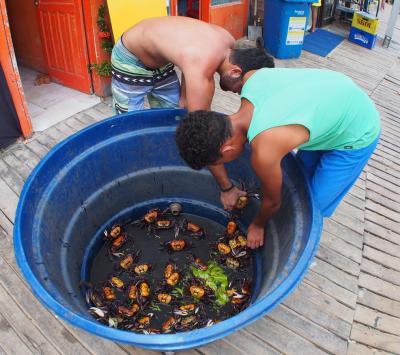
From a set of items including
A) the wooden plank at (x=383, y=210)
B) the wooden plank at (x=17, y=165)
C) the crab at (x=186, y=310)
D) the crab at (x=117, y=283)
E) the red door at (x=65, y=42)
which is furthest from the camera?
the red door at (x=65, y=42)

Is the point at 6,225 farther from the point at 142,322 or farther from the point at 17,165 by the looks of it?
the point at 142,322

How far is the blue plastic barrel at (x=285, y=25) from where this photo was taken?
233 inches

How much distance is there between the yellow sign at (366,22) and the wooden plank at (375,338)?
Answer: 21.8ft

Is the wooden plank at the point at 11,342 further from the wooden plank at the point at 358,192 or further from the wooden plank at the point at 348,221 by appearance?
the wooden plank at the point at 358,192

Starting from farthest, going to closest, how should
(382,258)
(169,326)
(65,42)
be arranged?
1. (65,42)
2. (382,258)
3. (169,326)

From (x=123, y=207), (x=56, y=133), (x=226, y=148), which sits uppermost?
(x=226, y=148)

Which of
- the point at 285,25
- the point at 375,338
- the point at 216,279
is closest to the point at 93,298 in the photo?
the point at 216,279

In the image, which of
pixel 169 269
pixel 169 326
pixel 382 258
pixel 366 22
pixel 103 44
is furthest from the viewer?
pixel 366 22

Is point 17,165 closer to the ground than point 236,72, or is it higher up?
closer to the ground

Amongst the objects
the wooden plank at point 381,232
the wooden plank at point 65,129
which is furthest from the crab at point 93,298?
the wooden plank at point 381,232

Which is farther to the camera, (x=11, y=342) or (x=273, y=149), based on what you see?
(x=11, y=342)

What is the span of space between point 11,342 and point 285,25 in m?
5.85

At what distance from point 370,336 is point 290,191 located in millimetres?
1105

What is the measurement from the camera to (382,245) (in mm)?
3074
